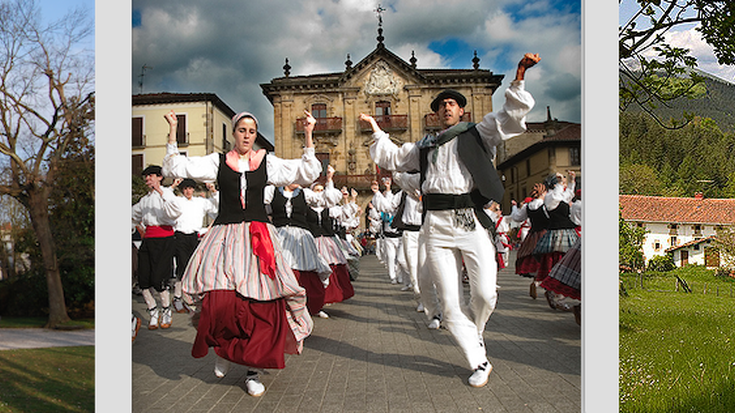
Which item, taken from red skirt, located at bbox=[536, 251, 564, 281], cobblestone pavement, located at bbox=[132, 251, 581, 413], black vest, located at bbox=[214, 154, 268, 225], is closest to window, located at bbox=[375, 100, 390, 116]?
black vest, located at bbox=[214, 154, 268, 225]

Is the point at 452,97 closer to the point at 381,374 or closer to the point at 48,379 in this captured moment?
the point at 381,374

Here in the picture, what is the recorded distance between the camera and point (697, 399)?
12.0ft

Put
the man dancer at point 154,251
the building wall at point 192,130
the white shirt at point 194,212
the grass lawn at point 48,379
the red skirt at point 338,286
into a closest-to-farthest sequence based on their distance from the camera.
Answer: the grass lawn at point 48,379
the building wall at point 192,130
the man dancer at point 154,251
the red skirt at point 338,286
the white shirt at point 194,212

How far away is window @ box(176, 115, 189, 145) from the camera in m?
4.58

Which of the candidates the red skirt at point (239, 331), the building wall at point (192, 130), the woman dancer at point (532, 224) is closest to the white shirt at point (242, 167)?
the building wall at point (192, 130)

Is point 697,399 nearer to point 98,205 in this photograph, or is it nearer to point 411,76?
point 411,76

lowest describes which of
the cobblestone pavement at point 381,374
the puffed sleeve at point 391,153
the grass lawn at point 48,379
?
the cobblestone pavement at point 381,374

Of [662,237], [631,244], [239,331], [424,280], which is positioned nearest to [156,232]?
[239,331]

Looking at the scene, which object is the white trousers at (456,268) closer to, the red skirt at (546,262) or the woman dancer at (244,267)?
the woman dancer at (244,267)

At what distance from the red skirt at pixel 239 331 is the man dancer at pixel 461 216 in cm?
120

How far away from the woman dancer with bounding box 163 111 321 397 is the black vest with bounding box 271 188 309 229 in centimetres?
247

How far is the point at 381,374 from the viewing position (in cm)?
429

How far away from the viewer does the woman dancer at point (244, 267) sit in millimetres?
4020

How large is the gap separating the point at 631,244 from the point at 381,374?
6.56ft
